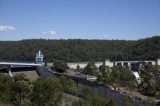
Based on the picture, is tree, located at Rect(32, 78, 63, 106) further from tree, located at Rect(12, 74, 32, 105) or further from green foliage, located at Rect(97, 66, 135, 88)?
green foliage, located at Rect(97, 66, 135, 88)

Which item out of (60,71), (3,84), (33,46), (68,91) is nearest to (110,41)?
(33,46)

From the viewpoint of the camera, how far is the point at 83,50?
82938mm

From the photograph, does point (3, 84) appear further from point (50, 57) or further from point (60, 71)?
point (50, 57)

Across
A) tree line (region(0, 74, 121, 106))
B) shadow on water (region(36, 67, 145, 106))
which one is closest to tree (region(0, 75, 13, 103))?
tree line (region(0, 74, 121, 106))

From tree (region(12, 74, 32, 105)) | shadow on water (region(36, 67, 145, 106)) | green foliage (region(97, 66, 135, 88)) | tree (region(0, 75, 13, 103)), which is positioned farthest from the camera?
green foliage (region(97, 66, 135, 88))

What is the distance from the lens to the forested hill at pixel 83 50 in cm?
7431

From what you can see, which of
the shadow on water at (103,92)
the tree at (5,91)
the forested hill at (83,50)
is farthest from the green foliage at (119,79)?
the forested hill at (83,50)

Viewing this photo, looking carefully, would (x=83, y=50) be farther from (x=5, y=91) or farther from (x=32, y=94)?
(x=32, y=94)

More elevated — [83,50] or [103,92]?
[83,50]

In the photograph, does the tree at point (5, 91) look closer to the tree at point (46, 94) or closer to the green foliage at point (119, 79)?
the tree at point (46, 94)

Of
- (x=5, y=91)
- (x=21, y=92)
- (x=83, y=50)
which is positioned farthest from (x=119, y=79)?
(x=83, y=50)

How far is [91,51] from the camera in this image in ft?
275

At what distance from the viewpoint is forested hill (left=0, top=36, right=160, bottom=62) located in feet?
244

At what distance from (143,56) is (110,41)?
81.5 ft
